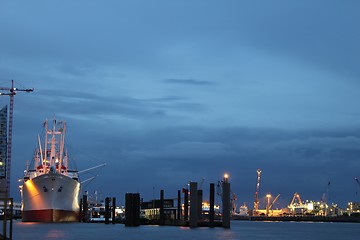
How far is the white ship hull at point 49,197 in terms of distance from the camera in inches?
5787

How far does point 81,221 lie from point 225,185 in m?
79.6

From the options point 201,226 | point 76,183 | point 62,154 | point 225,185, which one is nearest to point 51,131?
point 62,154

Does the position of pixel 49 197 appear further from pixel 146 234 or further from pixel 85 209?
pixel 146 234

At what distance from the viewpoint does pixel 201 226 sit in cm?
13250

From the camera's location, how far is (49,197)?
14662cm

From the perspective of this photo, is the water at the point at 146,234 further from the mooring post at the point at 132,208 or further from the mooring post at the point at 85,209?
the mooring post at the point at 85,209

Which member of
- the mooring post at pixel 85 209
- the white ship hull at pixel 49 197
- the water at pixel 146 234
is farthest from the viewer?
the mooring post at pixel 85 209

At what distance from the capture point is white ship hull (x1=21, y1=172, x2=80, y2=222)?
482ft

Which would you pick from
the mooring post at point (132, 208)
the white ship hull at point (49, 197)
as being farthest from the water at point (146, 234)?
the white ship hull at point (49, 197)

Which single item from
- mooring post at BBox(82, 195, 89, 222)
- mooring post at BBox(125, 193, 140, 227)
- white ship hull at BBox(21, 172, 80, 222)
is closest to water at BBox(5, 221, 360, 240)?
mooring post at BBox(125, 193, 140, 227)

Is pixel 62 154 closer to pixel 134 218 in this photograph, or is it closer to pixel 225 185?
pixel 134 218

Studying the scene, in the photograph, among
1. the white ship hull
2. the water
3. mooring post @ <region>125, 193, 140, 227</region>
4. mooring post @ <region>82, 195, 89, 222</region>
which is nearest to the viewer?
the water

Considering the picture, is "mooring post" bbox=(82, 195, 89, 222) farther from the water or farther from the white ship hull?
the water

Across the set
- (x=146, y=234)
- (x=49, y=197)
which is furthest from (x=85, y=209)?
(x=146, y=234)
